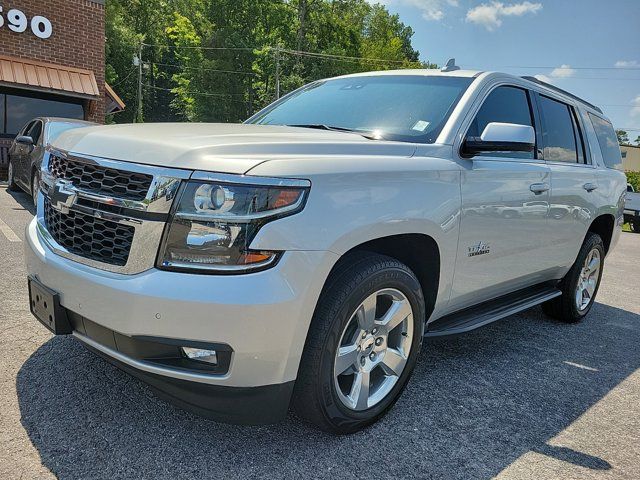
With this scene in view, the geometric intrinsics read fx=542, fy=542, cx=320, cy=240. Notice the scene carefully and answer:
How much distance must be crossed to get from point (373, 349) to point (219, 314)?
1002 millimetres

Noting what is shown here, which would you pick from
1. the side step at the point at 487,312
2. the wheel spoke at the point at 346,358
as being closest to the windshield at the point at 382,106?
the side step at the point at 487,312

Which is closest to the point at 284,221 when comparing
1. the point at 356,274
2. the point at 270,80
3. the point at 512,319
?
the point at 356,274

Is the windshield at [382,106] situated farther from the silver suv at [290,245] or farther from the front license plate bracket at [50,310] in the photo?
Answer: the front license plate bracket at [50,310]

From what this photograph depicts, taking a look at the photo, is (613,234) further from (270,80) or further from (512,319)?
(270,80)

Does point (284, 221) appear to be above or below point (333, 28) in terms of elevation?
below

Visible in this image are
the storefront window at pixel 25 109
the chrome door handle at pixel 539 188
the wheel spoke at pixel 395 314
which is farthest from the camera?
the storefront window at pixel 25 109

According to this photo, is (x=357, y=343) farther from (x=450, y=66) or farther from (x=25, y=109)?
(x=25, y=109)

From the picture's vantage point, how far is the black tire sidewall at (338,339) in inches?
93.4

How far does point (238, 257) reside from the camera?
2057mm

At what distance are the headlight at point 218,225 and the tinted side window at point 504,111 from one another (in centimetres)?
170

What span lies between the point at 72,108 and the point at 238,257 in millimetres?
15319

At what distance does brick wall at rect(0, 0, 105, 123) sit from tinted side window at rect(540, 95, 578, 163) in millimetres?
14227

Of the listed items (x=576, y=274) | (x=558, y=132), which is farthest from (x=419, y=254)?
(x=576, y=274)

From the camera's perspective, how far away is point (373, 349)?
8.97ft
